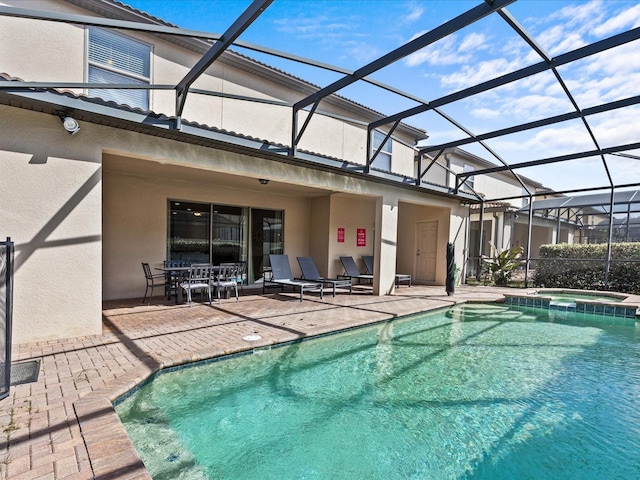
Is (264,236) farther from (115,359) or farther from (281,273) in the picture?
(115,359)

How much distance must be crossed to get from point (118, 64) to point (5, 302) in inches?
238

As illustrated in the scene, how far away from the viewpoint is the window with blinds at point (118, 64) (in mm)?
6762

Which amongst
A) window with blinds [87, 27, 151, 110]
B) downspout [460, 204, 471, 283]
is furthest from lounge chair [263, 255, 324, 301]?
downspout [460, 204, 471, 283]

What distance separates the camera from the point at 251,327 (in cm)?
611

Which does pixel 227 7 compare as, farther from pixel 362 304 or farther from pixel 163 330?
pixel 362 304

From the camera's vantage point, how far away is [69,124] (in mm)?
4855

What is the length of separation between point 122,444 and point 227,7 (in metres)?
5.80

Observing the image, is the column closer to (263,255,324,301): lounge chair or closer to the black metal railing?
(263,255,324,301): lounge chair

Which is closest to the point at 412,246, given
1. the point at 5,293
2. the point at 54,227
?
the point at 54,227

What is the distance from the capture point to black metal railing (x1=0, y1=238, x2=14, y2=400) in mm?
3072

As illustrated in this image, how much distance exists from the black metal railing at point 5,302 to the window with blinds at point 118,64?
499 cm

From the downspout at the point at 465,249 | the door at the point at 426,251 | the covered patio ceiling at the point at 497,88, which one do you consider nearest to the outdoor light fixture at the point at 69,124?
the covered patio ceiling at the point at 497,88

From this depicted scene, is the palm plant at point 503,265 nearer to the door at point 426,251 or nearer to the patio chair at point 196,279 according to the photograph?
the door at point 426,251

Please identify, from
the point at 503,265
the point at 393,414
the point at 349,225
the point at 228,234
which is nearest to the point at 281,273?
the point at 228,234
